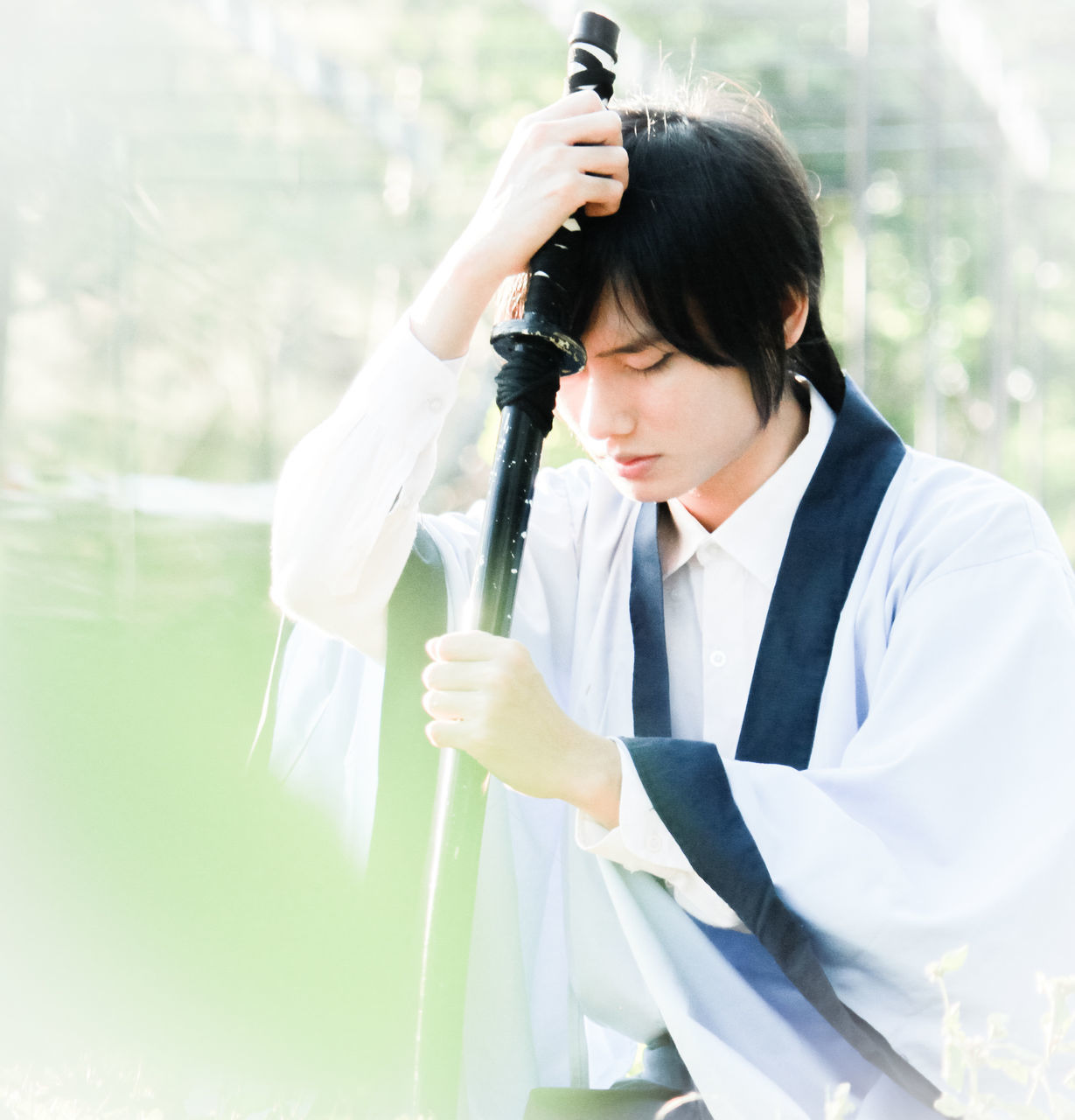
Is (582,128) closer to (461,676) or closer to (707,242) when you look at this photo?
(707,242)

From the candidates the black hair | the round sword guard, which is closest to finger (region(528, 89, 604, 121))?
the black hair


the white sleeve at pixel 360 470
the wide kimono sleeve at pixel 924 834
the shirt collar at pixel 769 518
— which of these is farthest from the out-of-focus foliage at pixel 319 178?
the wide kimono sleeve at pixel 924 834

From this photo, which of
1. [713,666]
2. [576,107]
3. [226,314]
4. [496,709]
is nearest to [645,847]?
[496,709]

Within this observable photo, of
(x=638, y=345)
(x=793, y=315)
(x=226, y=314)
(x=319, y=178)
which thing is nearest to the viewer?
(x=638, y=345)

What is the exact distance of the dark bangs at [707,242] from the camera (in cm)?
148

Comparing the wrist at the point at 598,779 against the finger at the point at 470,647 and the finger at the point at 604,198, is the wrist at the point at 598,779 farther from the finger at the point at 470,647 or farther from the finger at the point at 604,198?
the finger at the point at 604,198

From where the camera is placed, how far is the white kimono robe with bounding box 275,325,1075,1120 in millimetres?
1284

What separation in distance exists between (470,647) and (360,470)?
1.31 feet

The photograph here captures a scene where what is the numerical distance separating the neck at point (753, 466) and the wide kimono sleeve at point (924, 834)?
40cm

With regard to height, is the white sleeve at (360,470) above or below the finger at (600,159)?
below

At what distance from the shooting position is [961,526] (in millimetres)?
1478

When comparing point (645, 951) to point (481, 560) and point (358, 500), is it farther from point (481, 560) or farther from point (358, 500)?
point (358, 500)

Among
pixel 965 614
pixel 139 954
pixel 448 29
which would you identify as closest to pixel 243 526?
pixel 139 954

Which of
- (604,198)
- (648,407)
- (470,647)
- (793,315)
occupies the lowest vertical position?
(470,647)
